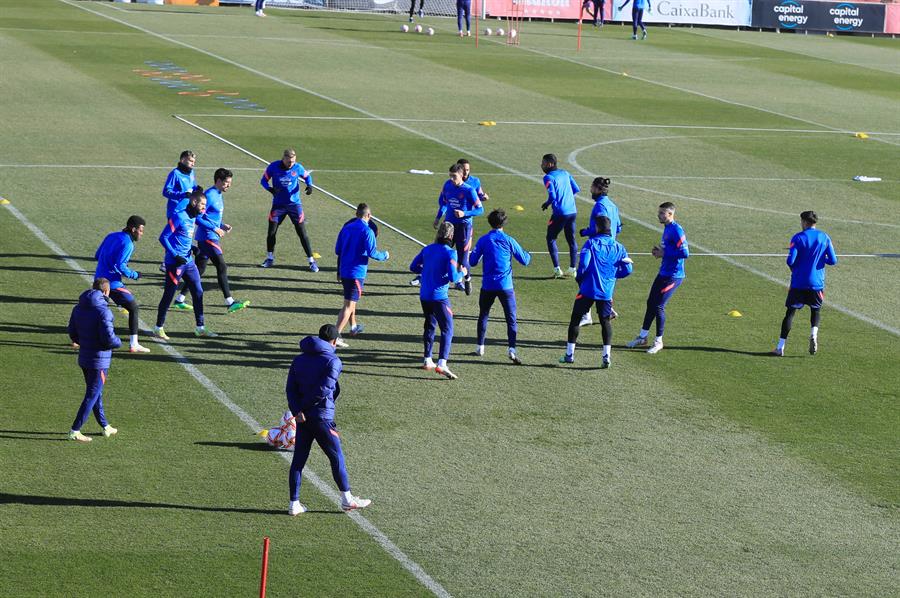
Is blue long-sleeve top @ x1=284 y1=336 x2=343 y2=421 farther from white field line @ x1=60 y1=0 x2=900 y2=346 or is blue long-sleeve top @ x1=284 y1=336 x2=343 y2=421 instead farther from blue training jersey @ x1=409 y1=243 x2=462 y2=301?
white field line @ x1=60 y1=0 x2=900 y2=346

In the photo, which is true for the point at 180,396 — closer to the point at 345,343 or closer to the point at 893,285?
the point at 345,343

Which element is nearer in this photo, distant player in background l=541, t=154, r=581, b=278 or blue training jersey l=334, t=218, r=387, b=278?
blue training jersey l=334, t=218, r=387, b=278

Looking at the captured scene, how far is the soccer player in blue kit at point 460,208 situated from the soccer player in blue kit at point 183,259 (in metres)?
4.37

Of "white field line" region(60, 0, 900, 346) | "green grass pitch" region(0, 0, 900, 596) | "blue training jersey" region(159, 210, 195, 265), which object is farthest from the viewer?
"white field line" region(60, 0, 900, 346)

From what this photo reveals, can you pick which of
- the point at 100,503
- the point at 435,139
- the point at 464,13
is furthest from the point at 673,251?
the point at 464,13

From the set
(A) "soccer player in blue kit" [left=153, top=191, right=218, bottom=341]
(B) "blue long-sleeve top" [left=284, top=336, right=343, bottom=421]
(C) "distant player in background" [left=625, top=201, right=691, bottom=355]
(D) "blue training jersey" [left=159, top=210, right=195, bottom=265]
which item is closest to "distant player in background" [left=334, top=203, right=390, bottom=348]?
(A) "soccer player in blue kit" [left=153, top=191, right=218, bottom=341]

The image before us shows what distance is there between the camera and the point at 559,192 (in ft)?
77.9

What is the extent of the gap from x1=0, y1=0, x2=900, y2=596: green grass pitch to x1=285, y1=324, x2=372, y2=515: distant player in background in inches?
21.6

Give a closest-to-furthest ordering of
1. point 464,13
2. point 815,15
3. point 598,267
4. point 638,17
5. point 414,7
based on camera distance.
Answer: point 598,267 → point 464,13 → point 638,17 → point 414,7 → point 815,15

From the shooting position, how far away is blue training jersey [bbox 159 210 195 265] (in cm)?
1984

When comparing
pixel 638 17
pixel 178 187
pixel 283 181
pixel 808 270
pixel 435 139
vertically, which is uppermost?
pixel 638 17

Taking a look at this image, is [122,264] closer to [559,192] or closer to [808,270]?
[559,192]

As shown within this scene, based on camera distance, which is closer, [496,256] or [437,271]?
[437,271]

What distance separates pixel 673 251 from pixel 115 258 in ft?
25.9
